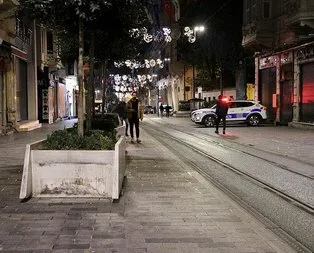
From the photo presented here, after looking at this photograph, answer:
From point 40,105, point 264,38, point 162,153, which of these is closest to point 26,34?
point 40,105

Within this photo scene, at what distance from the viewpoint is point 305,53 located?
28109 mm

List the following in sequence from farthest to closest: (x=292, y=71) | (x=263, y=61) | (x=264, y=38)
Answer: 1. (x=263, y=61)
2. (x=264, y=38)
3. (x=292, y=71)

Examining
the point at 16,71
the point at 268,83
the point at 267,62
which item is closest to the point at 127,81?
the point at 268,83

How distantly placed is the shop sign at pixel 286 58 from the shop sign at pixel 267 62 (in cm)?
109

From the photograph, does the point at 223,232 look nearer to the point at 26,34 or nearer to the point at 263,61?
the point at 26,34

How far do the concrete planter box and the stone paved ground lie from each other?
0.21 m

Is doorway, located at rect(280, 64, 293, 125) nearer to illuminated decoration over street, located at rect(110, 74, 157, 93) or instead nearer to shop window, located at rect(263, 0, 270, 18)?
shop window, located at rect(263, 0, 270, 18)

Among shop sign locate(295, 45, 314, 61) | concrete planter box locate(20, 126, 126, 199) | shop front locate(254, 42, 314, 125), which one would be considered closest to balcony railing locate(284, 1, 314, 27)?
shop front locate(254, 42, 314, 125)

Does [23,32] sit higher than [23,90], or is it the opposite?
[23,32]

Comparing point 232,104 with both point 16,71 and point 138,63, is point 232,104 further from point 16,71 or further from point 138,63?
point 138,63

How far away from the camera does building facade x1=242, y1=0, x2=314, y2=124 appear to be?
89.1ft

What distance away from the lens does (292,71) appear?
3027 cm

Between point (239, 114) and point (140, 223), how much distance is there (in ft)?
84.0

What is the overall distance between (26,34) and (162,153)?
18.2 metres
